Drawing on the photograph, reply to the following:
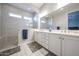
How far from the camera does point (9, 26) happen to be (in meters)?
2.67

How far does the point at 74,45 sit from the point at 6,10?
2747mm

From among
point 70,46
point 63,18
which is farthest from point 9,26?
point 70,46

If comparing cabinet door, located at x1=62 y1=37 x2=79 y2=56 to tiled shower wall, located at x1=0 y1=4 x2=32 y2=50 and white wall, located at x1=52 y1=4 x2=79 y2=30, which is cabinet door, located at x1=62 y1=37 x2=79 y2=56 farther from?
tiled shower wall, located at x1=0 y1=4 x2=32 y2=50

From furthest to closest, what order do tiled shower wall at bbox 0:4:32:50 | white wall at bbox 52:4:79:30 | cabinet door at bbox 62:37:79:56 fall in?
tiled shower wall at bbox 0:4:32:50 < white wall at bbox 52:4:79:30 < cabinet door at bbox 62:37:79:56

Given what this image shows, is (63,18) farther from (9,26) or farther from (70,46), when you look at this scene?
(9,26)

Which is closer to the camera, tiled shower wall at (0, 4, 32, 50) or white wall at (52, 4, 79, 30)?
white wall at (52, 4, 79, 30)

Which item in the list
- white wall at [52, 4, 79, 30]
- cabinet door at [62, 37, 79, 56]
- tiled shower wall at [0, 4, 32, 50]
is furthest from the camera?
tiled shower wall at [0, 4, 32, 50]

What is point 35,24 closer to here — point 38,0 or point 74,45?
point 38,0

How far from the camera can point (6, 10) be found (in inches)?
101

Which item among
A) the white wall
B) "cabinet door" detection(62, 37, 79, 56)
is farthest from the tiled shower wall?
"cabinet door" detection(62, 37, 79, 56)

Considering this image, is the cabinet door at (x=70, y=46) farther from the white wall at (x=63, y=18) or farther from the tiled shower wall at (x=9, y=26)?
the tiled shower wall at (x=9, y=26)

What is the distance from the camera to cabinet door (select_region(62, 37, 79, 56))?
50.6 inches

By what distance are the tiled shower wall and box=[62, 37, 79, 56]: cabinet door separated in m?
2.25

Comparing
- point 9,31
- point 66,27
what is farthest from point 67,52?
point 9,31
